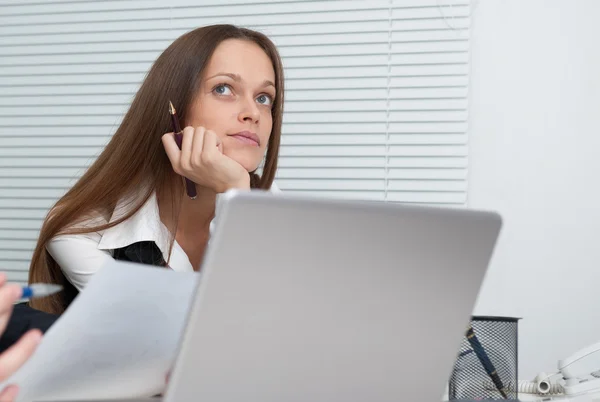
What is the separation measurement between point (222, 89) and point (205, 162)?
0.91ft

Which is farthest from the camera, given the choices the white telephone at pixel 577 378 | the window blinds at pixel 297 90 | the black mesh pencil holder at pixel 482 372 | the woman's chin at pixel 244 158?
the window blinds at pixel 297 90

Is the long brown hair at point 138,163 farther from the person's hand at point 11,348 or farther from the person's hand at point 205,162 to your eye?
the person's hand at point 11,348

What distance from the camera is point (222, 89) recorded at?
5.70 ft

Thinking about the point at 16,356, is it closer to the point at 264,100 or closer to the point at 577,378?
the point at 577,378

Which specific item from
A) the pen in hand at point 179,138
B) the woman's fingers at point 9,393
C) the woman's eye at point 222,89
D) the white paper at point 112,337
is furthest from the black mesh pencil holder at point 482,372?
the woman's fingers at point 9,393

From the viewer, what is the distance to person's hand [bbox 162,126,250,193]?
153cm

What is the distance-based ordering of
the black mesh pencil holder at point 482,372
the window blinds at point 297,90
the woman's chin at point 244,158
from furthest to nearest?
the window blinds at point 297,90
the woman's chin at point 244,158
the black mesh pencil holder at point 482,372

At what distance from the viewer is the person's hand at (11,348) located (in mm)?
565

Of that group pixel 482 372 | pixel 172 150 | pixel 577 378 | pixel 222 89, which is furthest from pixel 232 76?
pixel 577 378

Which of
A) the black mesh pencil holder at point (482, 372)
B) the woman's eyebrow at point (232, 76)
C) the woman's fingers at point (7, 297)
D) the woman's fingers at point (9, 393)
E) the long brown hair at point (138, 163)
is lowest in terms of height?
the black mesh pencil holder at point (482, 372)

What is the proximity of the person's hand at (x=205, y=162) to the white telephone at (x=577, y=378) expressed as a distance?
29.8 inches

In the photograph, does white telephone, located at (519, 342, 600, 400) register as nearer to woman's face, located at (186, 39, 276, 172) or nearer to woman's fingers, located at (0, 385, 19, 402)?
woman's face, located at (186, 39, 276, 172)

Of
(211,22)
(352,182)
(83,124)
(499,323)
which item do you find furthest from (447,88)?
(83,124)

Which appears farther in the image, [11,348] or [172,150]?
[172,150]
